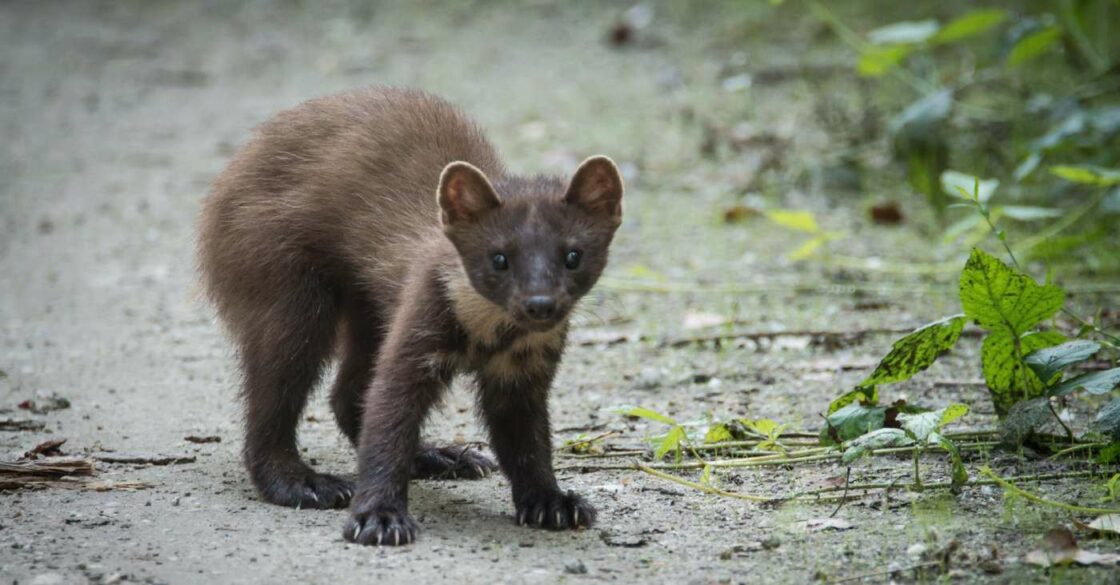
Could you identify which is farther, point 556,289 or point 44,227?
point 44,227

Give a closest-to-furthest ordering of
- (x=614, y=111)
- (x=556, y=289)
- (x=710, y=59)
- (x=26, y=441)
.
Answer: (x=556, y=289) → (x=26, y=441) → (x=614, y=111) → (x=710, y=59)

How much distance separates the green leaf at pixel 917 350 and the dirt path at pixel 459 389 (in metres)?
0.39

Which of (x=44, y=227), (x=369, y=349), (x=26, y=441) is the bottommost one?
(x=26, y=441)

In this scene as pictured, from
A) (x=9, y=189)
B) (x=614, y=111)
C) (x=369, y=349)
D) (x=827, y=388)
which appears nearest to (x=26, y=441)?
(x=369, y=349)

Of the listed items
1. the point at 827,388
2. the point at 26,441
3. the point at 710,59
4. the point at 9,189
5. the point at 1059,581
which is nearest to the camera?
the point at 1059,581

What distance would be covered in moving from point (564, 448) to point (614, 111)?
659 centimetres

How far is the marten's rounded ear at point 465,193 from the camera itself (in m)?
4.71

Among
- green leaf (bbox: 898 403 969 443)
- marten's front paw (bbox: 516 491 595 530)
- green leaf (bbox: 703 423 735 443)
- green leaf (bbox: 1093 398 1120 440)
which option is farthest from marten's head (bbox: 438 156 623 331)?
green leaf (bbox: 1093 398 1120 440)

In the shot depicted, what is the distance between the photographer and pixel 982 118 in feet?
33.5

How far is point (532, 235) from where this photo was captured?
183 inches

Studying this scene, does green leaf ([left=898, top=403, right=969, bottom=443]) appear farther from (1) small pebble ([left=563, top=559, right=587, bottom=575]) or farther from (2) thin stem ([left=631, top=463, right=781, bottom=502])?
(1) small pebble ([left=563, top=559, right=587, bottom=575])

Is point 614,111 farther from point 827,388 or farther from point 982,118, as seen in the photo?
point 827,388

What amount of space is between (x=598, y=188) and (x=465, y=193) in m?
0.48

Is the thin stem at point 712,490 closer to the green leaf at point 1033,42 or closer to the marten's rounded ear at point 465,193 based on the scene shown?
the marten's rounded ear at point 465,193
